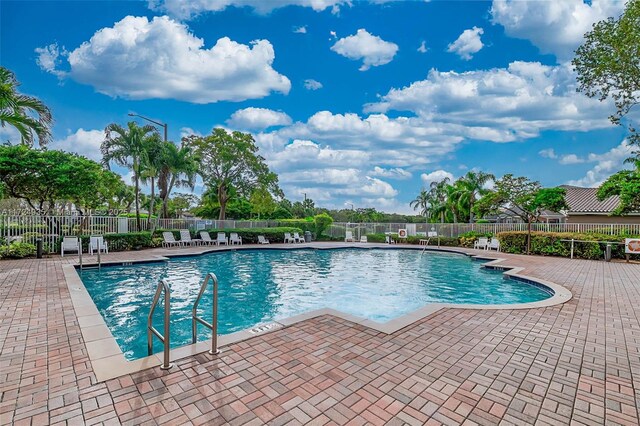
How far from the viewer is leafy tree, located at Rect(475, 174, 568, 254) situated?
18.0 m

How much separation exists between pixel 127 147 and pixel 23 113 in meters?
7.62

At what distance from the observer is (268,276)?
10.5 m

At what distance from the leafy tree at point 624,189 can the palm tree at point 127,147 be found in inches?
878

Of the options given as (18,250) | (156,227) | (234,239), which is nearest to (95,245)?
(18,250)

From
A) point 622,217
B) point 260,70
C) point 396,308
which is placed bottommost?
point 396,308

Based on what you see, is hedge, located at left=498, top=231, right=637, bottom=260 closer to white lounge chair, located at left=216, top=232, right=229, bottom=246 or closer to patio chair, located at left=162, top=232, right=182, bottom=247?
white lounge chair, located at left=216, top=232, right=229, bottom=246

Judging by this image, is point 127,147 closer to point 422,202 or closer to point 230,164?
point 230,164

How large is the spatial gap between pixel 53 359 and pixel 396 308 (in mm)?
5833

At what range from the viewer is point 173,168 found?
1869cm

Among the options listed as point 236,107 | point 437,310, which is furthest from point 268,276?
point 236,107

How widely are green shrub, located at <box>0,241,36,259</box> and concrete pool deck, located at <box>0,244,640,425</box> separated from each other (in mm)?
8417

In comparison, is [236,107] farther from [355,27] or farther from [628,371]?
[628,371]

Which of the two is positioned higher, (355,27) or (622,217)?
(355,27)

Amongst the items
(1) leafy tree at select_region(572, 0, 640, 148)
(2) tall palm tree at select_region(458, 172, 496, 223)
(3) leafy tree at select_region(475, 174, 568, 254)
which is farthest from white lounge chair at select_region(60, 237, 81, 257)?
(2) tall palm tree at select_region(458, 172, 496, 223)
